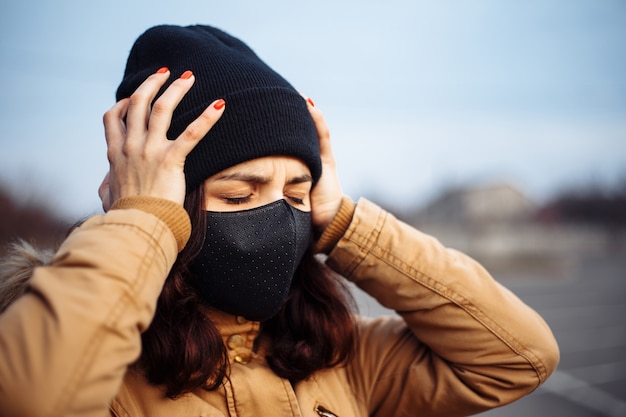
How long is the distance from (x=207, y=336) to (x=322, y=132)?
901 mm

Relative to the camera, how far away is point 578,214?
4747 centimetres

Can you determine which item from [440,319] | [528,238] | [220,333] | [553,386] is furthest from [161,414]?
[528,238]

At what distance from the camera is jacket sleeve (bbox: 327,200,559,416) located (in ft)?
5.68

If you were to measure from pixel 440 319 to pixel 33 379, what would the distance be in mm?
1273

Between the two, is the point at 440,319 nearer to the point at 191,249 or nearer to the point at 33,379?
the point at 191,249

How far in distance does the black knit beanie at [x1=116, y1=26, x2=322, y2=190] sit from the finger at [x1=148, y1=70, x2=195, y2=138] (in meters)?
0.09

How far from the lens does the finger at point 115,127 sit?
147 centimetres

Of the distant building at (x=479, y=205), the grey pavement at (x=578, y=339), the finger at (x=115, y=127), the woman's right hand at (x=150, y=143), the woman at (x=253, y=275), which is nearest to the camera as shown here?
the woman at (x=253, y=275)

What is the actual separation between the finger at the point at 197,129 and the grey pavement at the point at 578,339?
1325 mm

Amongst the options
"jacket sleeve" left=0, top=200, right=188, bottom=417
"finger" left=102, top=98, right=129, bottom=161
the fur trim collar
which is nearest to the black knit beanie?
"finger" left=102, top=98, right=129, bottom=161


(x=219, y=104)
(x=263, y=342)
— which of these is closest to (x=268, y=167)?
(x=219, y=104)

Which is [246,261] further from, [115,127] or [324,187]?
[115,127]

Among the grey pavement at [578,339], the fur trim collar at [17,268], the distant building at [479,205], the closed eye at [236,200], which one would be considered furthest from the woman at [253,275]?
the distant building at [479,205]

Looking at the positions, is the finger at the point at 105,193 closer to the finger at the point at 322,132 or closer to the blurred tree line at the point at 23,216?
the finger at the point at 322,132
